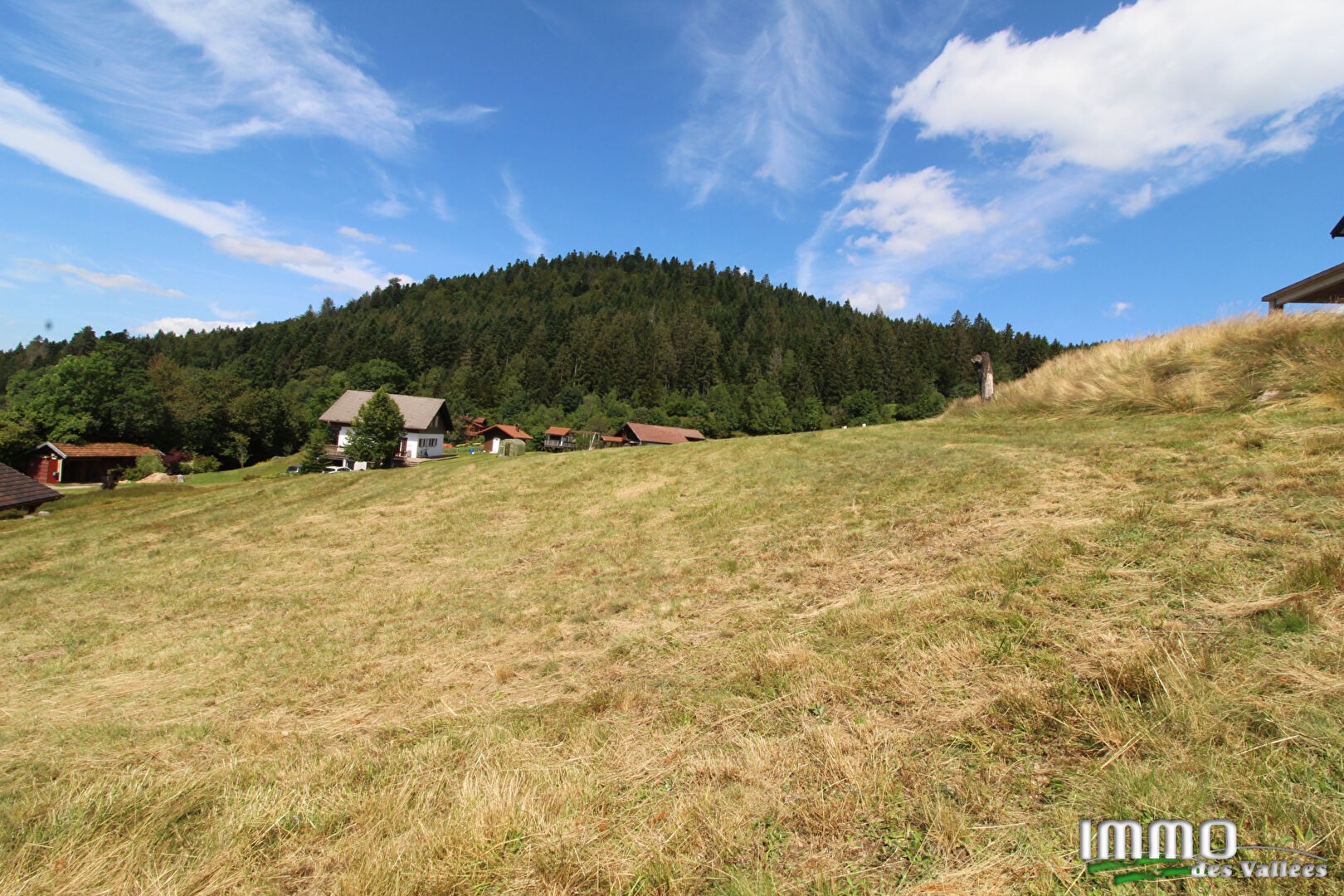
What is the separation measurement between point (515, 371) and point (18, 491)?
87.2 meters

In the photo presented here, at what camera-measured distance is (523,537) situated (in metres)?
10.5

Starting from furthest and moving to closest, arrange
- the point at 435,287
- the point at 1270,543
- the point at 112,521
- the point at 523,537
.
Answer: the point at 435,287, the point at 112,521, the point at 523,537, the point at 1270,543

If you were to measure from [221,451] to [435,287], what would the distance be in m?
118

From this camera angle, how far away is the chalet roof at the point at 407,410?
6153cm

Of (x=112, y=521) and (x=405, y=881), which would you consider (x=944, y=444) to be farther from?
(x=112, y=521)

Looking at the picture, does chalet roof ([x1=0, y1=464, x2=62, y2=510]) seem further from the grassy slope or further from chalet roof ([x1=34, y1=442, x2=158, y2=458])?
chalet roof ([x1=34, y1=442, x2=158, y2=458])

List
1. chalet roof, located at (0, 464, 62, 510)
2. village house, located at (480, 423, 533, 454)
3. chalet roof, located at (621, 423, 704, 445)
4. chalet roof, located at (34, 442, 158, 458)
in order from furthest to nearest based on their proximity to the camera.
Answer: village house, located at (480, 423, 533, 454) → chalet roof, located at (621, 423, 704, 445) → chalet roof, located at (34, 442, 158, 458) → chalet roof, located at (0, 464, 62, 510)

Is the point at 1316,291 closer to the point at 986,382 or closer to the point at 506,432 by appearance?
the point at 986,382

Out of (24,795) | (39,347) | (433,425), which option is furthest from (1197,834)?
(39,347)

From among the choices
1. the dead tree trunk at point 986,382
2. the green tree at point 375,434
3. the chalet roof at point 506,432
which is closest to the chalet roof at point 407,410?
the green tree at point 375,434

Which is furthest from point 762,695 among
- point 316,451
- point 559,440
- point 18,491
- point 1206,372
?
point 559,440
